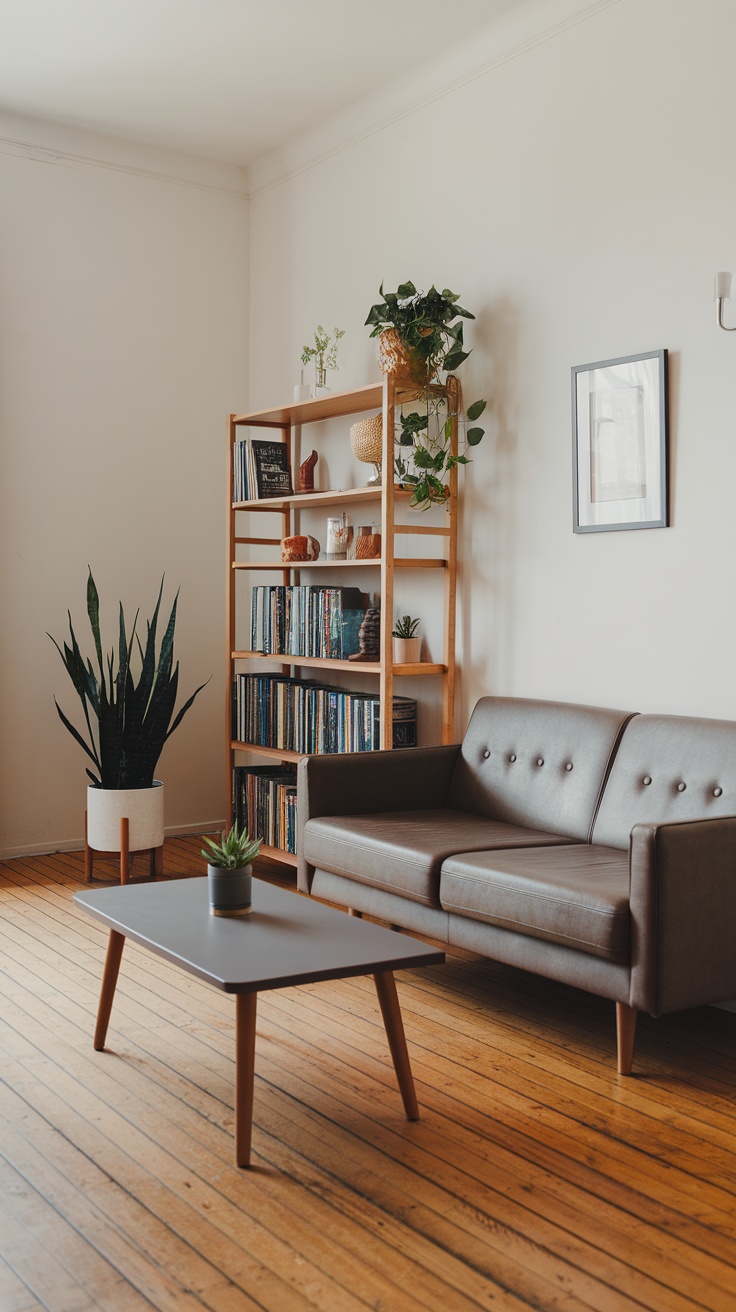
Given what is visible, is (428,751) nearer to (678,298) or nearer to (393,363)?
(393,363)

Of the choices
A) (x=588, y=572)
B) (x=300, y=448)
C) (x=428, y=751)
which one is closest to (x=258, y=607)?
(x=300, y=448)

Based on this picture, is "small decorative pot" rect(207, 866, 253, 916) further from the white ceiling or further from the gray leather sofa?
the white ceiling

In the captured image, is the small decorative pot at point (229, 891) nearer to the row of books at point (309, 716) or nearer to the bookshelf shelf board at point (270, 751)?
the row of books at point (309, 716)

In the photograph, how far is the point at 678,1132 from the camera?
246 centimetres

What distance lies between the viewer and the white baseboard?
5.09 metres

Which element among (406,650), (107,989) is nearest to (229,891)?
(107,989)

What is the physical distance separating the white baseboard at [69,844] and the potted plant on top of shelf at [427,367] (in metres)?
2.14

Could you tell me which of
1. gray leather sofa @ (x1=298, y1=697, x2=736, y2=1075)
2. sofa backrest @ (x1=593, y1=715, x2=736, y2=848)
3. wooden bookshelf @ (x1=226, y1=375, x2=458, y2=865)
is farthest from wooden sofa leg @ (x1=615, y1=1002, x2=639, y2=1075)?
wooden bookshelf @ (x1=226, y1=375, x2=458, y2=865)

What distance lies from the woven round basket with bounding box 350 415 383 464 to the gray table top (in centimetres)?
190

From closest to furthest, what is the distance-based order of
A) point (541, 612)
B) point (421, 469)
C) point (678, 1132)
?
1. point (678, 1132)
2. point (541, 612)
3. point (421, 469)

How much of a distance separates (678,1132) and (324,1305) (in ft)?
3.14

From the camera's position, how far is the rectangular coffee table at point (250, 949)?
2.29 m

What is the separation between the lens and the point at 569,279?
383 centimetres

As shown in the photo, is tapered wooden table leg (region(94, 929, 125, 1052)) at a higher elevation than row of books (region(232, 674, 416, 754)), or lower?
Result: lower
